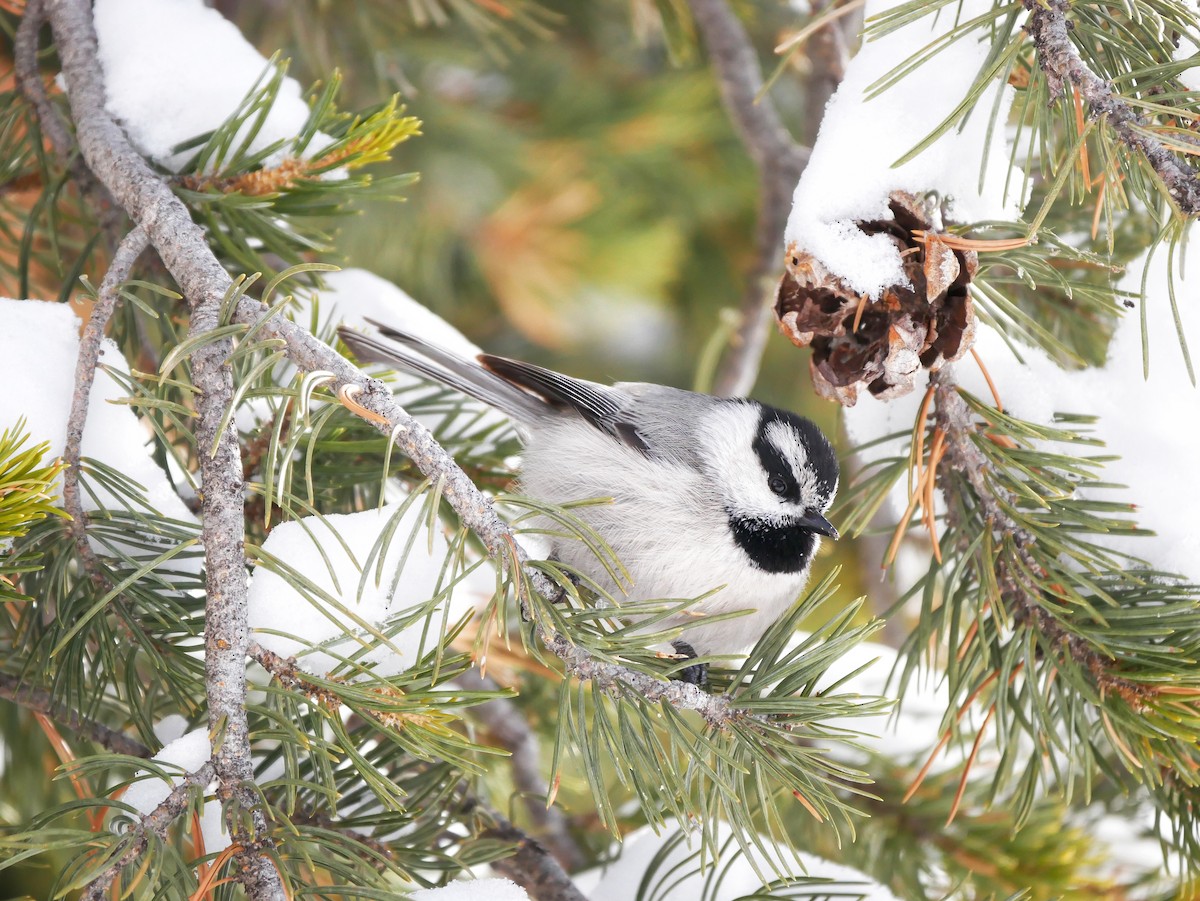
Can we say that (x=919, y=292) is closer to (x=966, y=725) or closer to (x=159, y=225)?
(x=159, y=225)

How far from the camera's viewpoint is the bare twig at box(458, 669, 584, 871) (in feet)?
5.44

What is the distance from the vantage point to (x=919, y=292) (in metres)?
1.08

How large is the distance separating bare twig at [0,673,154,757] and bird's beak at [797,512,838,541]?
102cm

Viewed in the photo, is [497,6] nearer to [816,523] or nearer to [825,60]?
[825,60]

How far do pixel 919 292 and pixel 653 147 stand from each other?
211cm

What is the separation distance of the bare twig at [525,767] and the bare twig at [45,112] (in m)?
0.91

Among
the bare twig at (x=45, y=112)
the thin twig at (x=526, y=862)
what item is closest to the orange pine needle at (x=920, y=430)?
the thin twig at (x=526, y=862)

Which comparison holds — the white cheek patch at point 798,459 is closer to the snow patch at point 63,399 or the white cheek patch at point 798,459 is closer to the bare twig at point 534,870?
the bare twig at point 534,870

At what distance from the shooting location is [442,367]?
1641mm

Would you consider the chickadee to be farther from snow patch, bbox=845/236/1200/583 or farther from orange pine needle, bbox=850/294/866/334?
orange pine needle, bbox=850/294/866/334

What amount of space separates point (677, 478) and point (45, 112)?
104 cm

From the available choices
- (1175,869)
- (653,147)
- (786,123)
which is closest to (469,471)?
(1175,869)

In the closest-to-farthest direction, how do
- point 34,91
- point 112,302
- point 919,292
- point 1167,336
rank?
1. point 112,302
2. point 919,292
3. point 1167,336
4. point 34,91

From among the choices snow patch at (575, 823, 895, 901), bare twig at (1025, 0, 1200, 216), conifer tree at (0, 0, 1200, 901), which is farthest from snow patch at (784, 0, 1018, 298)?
snow patch at (575, 823, 895, 901)
